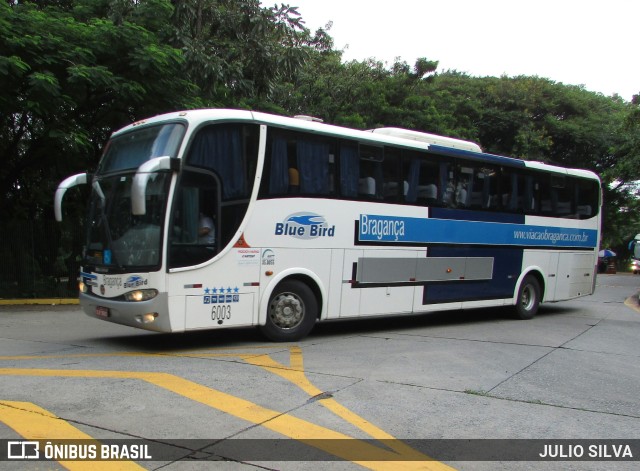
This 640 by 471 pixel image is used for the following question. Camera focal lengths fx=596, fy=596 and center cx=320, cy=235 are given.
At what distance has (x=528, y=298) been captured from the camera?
544 inches

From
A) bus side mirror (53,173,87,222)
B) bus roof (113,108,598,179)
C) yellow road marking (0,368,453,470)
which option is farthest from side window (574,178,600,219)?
yellow road marking (0,368,453,470)

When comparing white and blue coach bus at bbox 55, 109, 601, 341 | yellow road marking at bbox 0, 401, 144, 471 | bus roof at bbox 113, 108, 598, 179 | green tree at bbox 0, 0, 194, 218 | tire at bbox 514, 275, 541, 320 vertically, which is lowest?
yellow road marking at bbox 0, 401, 144, 471

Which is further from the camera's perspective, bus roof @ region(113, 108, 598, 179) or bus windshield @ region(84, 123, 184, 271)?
bus roof @ region(113, 108, 598, 179)

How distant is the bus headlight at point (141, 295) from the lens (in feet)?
25.3

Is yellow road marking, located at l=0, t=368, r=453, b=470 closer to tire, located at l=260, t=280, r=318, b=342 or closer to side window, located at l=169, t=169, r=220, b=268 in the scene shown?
side window, located at l=169, t=169, r=220, b=268

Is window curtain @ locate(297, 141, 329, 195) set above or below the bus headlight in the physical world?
above

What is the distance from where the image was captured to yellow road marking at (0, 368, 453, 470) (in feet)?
14.3

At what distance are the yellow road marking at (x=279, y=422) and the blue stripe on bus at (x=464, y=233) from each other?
15.1 feet

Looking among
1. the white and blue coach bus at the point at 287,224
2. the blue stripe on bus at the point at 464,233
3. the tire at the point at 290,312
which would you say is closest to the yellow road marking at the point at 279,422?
the white and blue coach bus at the point at 287,224

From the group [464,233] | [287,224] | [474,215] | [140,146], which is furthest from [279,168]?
[474,215]

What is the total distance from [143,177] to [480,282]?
7716mm

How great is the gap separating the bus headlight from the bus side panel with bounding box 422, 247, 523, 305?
5367 mm

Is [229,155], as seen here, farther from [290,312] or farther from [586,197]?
[586,197]

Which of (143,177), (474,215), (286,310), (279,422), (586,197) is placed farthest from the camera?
(586,197)
